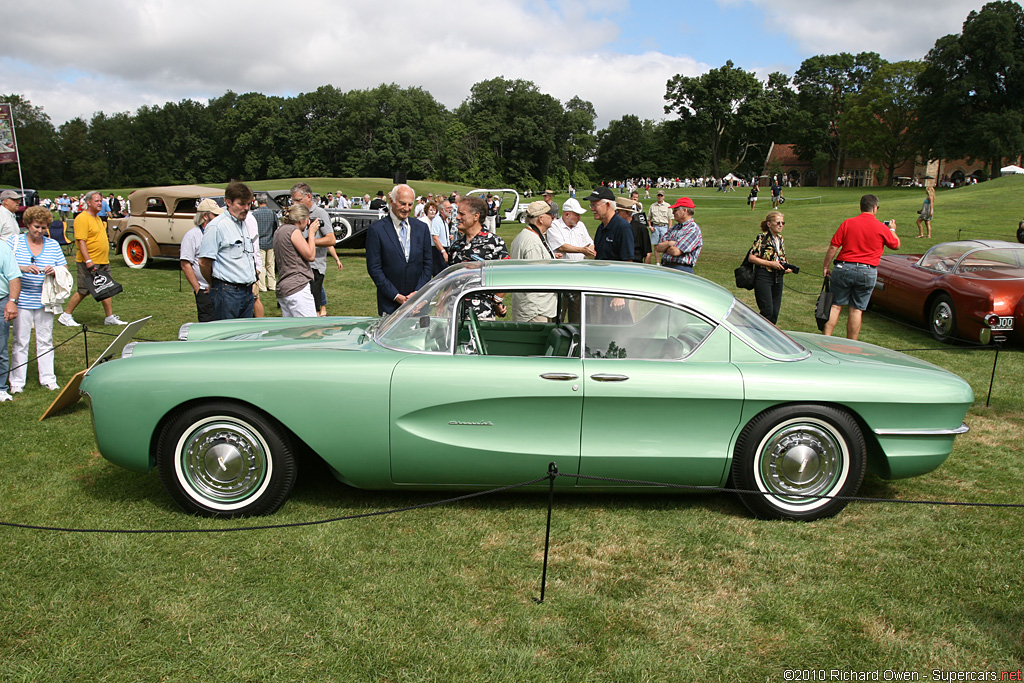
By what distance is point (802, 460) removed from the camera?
419 cm

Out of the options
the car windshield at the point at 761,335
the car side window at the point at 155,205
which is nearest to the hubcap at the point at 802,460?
the car windshield at the point at 761,335

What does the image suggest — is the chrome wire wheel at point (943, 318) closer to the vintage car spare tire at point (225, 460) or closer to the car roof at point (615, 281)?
the car roof at point (615, 281)

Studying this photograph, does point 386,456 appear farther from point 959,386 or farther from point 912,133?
point 912,133

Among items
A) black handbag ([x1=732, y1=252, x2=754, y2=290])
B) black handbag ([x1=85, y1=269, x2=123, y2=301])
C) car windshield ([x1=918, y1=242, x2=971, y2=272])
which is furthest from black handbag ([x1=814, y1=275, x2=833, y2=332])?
black handbag ([x1=85, y1=269, x2=123, y2=301])

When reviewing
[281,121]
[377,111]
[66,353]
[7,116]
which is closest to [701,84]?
[377,111]

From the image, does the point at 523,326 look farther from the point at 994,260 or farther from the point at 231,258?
the point at 994,260

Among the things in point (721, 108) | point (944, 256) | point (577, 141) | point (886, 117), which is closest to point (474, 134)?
point (577, 141)

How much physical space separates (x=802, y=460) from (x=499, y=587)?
1.95 m

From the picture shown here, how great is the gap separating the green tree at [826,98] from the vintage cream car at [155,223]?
8201 cm

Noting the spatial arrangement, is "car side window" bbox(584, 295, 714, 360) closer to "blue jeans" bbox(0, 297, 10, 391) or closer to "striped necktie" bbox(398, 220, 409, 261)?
"striped necktie" bbox(398, 220, 409, 261)

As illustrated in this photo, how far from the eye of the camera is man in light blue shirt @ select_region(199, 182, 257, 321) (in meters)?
6.38

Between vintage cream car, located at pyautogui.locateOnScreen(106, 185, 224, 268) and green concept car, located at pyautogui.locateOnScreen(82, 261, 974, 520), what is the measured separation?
13.5 meters

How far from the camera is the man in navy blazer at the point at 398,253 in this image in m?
6.46

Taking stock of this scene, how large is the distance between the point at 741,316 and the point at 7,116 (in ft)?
80.6
